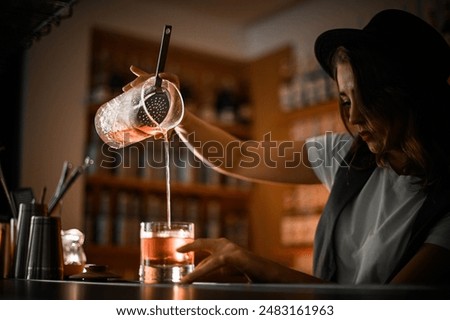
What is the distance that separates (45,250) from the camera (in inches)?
46.1

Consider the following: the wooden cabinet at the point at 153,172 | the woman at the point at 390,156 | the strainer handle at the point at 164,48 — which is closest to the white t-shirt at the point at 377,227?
the woman at the point at 390,156

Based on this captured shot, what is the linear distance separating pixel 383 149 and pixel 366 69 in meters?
0.18

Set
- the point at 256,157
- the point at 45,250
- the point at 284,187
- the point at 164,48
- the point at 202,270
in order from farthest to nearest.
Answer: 1. the point at 284,187
2. the point at 256,157
3. the point at 45,250
4. the point at 164,48
5. the point at 202,270

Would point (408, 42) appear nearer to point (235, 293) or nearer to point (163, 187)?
point (235, 293)

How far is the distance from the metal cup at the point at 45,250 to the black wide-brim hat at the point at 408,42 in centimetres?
74

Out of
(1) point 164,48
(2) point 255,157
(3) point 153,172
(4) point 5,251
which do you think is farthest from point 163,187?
(1) point 164,48

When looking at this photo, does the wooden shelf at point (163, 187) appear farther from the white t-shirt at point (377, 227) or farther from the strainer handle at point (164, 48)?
the strainer handle at point (164, 48)

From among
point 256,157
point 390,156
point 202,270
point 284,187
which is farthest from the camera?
point 284,187

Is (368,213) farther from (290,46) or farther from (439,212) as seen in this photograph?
(290,46)

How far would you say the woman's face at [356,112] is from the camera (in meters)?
1.25

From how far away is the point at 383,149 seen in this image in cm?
127

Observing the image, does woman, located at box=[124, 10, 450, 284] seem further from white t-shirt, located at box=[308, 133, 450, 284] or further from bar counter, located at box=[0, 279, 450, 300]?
bar counter, located at box=[0, 279, 450, 300]

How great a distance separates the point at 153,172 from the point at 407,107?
2735 millimetres
